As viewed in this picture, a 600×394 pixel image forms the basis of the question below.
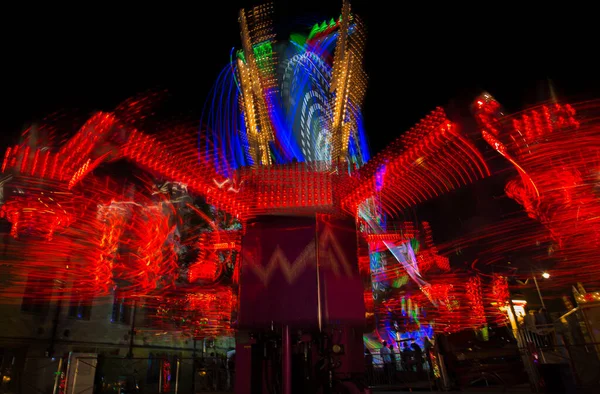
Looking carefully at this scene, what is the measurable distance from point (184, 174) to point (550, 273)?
20.1m

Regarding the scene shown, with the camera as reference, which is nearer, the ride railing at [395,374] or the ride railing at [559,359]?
the ride railing at [559,359]

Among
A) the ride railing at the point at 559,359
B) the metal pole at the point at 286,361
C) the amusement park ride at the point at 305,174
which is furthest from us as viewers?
the ride railing at the point at 559,359

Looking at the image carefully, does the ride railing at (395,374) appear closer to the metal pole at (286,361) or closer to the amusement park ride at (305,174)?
the amusement park ride at (305,174)

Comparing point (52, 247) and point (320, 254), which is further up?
point (52, 247)

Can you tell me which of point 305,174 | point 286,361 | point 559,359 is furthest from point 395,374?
point 305,174

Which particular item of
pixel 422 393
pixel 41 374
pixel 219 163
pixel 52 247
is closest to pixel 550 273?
pixel 422 393

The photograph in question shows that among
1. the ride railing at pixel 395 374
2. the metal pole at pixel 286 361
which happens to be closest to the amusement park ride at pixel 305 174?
the metal pole at pixel 286 361

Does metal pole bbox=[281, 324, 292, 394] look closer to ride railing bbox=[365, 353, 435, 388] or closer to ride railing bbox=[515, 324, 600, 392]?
ride railing bbox=[515, 324, 600, 392]

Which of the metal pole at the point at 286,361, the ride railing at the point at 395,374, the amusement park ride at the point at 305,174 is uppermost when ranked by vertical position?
the amusement park ride at the point at 305,174

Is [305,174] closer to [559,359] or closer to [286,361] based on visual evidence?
[286,361]

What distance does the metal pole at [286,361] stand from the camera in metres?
5.65

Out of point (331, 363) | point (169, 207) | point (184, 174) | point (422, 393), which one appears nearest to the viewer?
point (331, 363)

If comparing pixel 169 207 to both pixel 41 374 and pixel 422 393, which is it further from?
pixel 422 393

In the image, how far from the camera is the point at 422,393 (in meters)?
11.2
